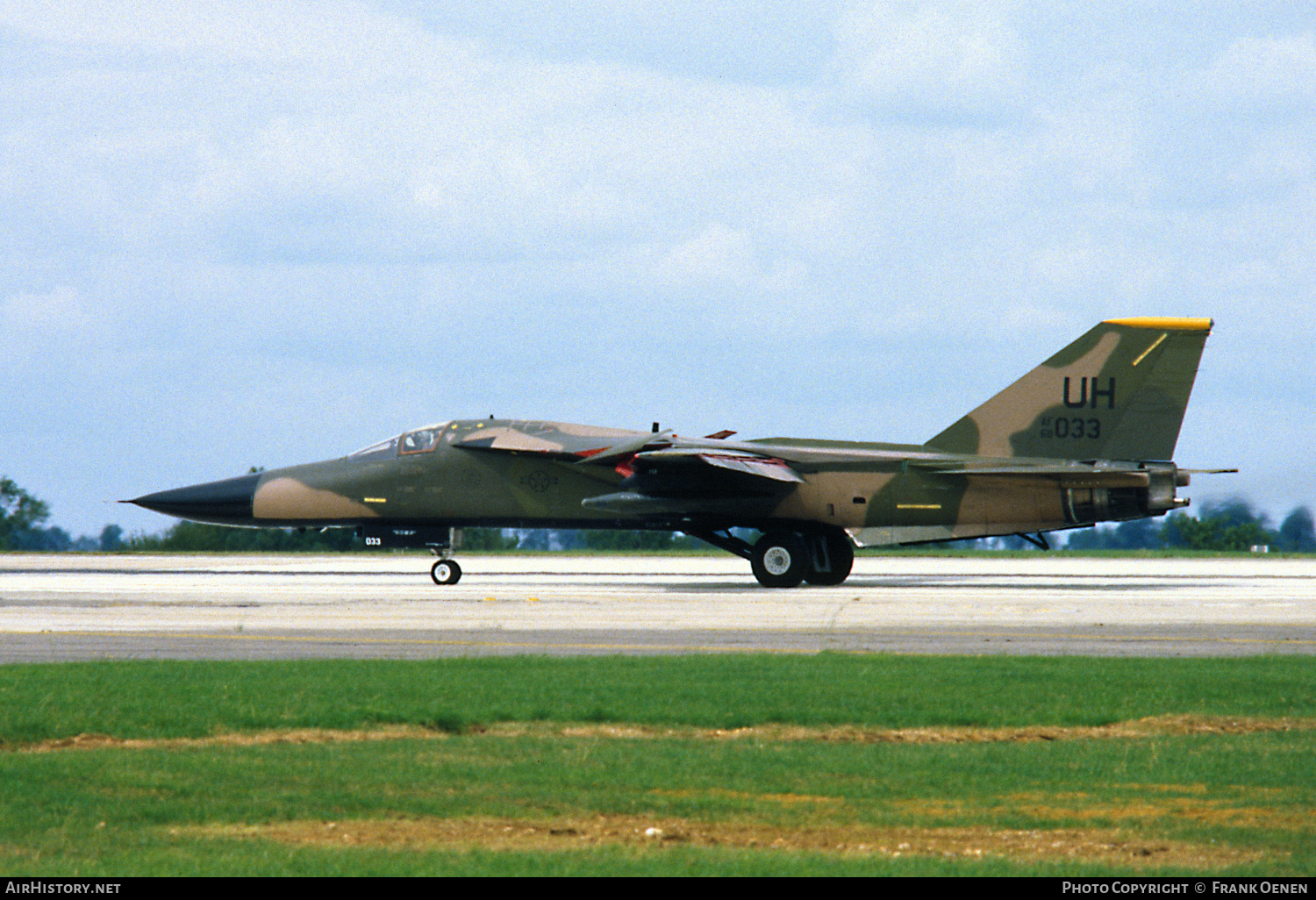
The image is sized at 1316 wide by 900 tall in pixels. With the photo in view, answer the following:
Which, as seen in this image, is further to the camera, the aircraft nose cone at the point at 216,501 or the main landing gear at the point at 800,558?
the aircraft nose cone at the point at 216,501

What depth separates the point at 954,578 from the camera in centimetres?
3372

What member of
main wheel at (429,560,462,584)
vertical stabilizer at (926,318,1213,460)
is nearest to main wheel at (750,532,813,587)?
vertical stabilizer at (926,318,1213,460)

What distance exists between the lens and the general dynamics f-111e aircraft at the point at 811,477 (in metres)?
26.6

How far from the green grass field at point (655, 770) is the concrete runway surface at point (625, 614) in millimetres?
2603

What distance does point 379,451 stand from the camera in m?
30.2

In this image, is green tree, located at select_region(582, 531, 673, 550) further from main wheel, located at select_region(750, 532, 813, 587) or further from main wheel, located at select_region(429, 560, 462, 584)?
main wheel, located at select_region(750, 532, 813, 587)

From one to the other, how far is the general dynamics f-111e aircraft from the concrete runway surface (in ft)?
4.26

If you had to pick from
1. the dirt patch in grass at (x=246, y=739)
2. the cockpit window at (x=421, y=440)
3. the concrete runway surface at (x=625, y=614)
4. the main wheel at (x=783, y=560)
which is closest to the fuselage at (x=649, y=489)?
the cockpit window at (x=421, y=440)

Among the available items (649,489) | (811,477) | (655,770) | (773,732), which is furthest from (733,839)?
(811,477)

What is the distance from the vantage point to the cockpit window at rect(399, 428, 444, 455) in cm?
2975

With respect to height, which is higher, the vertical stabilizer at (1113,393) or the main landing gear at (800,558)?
the vertical stabilizer at (1113,393)

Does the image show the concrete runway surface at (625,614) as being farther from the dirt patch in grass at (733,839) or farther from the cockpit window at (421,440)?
the dirt patch in grass at (733,839)

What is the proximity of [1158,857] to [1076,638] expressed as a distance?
10.2 metres

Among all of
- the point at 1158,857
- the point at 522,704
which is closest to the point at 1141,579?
the point at 522,704
